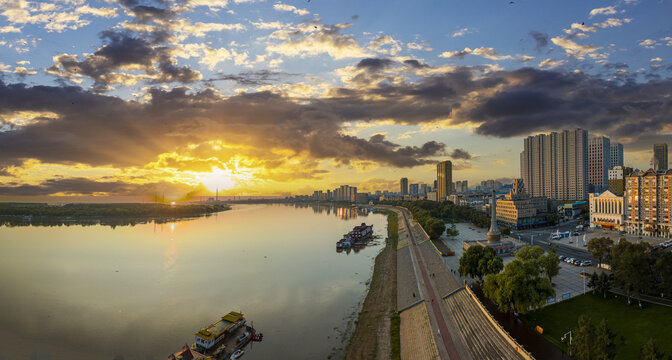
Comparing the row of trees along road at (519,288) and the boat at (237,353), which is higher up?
the row of trees along road at (519,288)

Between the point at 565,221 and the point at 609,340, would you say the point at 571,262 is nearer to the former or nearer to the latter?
the point at 609,340

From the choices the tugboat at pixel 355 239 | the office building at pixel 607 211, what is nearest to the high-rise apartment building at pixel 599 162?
the office building at pixel 607 211

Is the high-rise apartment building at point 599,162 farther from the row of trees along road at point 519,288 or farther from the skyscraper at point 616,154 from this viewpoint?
the row of trees along road at point 519,288

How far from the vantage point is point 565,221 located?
348 feet

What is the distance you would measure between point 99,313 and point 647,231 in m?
97.4

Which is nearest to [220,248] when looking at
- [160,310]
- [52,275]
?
[52,275]

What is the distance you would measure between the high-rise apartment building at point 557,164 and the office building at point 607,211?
237 ft

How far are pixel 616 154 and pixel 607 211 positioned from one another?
10553cm

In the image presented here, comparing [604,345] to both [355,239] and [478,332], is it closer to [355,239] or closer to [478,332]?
[478,332]

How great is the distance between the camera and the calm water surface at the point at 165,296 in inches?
1174

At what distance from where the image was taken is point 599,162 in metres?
150

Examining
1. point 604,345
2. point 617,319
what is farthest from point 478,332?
point 617,319

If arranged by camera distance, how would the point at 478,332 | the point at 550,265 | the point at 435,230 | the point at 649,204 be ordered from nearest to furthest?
the point at 478,332 → the point at 550,265 → the point at 649,204 → the point at 435,230

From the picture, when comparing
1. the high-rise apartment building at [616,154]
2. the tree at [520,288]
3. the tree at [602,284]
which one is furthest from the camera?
the high-rise apartment building at [616,154]
